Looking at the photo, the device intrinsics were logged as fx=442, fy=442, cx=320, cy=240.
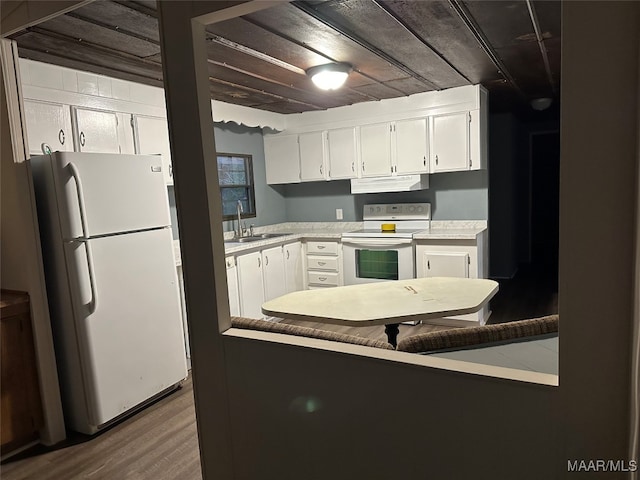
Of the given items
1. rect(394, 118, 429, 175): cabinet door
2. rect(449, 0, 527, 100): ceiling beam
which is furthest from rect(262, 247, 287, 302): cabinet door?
rect(449, 0, 527, 100): ceiling beam

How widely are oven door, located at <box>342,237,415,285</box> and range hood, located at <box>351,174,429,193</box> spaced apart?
1.98 feet

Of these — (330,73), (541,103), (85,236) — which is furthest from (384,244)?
(85,236)

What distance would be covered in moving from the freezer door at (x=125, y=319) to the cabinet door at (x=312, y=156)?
7.93 ft

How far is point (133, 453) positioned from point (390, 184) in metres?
3.41

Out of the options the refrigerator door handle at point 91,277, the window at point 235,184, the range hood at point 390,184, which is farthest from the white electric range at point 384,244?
the refrigerator door handle at point 91,277

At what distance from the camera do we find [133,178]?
2.86m

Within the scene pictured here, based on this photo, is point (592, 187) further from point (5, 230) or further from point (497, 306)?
point (497, 306)

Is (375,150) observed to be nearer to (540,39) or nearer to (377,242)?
(377,242)

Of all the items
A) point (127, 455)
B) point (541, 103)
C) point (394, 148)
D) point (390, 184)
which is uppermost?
point (541, 103)

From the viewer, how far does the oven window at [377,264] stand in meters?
4.50

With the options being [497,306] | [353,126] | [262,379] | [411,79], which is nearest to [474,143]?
[411,79]

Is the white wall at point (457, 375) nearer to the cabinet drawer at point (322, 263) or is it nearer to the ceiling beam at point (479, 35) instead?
the ceiling beam at point (479, 35)

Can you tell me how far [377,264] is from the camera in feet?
15.1

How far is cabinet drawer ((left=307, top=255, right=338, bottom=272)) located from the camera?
16.2 ft
